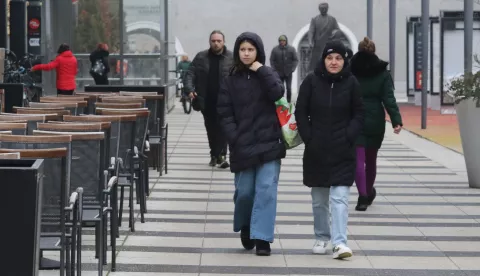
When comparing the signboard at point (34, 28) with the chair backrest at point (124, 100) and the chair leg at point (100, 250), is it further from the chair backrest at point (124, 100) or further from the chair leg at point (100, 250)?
the chair leg at point (100, 250)

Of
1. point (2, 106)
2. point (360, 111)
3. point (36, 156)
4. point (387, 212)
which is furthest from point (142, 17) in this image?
point (36, 156)

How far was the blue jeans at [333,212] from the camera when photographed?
9320 millimetres

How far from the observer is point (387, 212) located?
12164 mm

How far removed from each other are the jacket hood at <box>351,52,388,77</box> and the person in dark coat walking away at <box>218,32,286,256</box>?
9.17 ft

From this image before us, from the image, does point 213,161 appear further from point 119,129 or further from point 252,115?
point 252,115

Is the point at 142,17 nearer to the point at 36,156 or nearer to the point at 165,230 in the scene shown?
the point at 165,230

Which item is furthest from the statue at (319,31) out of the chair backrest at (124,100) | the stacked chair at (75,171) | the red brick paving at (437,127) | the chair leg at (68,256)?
the chair leg at (68,256)

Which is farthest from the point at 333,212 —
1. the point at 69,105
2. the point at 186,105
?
the point at 186,105

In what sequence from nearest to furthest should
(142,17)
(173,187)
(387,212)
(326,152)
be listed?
(326,152) → (387,212) → (173,187) → (142,17)

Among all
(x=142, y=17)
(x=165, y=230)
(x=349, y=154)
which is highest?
(x=142, y=17)

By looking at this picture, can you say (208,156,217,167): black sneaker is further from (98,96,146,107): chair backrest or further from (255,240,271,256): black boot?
(255,240,271,256): black boot

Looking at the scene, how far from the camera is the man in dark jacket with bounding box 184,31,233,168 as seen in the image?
52.4 ft

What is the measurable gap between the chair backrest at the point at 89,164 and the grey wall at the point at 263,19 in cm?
3582

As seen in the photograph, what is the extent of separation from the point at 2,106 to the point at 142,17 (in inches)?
495
